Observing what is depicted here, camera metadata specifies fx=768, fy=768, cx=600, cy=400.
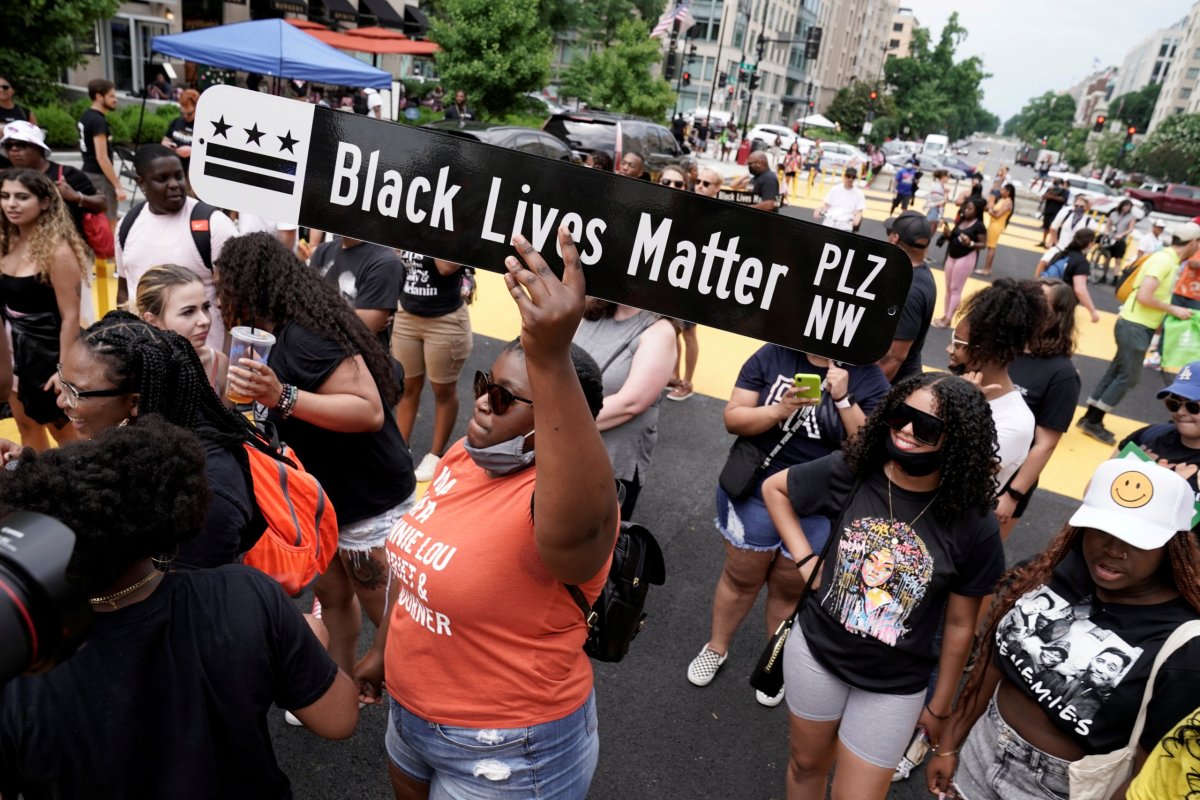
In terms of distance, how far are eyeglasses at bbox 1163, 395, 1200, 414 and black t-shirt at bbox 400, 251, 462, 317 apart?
368 cm

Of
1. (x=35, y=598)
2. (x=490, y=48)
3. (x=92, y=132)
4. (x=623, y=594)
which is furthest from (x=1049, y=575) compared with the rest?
(x=490, y=48)

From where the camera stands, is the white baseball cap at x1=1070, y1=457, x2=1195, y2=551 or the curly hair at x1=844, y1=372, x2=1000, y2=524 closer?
the white baseball cap at x1=1070, y1=457, x2=1195, y2=551

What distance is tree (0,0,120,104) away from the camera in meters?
12.5

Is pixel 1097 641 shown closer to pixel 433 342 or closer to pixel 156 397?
pixel 156 397

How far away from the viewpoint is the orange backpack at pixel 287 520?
2.16 metres

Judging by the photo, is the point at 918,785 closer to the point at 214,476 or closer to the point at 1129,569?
the point at 1129,569

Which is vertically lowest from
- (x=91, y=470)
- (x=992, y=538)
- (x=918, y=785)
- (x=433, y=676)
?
(x=918, y=785)

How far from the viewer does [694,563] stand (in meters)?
4.54

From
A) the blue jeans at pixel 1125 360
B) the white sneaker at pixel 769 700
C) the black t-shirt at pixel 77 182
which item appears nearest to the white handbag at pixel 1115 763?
the white sneaker at pixel 769 700

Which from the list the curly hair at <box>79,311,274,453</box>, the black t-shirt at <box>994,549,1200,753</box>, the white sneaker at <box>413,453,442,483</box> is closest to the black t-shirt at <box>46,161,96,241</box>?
the white sneaker at <box>413,453,442,483</box>

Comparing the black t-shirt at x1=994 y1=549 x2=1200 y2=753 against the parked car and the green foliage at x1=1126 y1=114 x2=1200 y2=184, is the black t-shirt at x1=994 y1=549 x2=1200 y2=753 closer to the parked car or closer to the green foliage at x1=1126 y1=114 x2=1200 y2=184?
the parked car

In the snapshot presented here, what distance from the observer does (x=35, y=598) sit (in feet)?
3.19

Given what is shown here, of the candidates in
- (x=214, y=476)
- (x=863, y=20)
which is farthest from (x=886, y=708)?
(x=863, y=20)

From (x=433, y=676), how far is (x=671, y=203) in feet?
4.06
